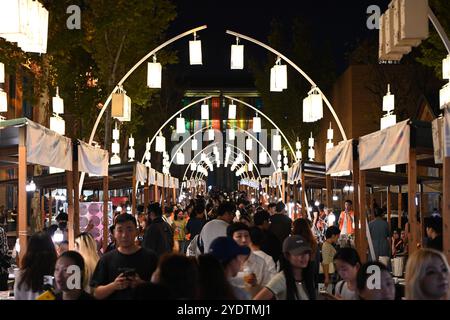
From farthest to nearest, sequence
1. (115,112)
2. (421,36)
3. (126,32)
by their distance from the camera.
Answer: (126,32)
(115,112)
(421,36)

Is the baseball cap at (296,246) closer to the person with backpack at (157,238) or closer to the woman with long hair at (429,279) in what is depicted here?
the woman with long hair at (429,279)

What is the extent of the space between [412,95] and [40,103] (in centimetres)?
2664

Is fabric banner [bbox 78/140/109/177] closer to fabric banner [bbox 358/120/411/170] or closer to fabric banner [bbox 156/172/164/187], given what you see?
fabric banner [bbox 358/120/411/170]

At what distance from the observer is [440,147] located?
9.59 m

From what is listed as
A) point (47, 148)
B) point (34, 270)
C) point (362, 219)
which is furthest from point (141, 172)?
point (34, 270)

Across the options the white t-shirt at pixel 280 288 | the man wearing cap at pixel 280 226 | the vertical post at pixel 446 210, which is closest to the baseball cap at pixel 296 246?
the white t-shirt at pixel 280 288

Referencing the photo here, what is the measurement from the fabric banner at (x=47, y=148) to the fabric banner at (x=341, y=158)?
4725 millimetres

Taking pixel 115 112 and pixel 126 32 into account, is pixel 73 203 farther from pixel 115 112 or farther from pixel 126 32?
pixel 126 32

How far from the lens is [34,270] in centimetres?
779

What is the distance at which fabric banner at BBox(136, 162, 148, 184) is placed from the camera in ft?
80.4

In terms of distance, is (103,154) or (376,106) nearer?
(103,154)

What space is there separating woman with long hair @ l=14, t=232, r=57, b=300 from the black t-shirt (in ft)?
1.52

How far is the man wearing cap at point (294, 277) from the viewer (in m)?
6.95
